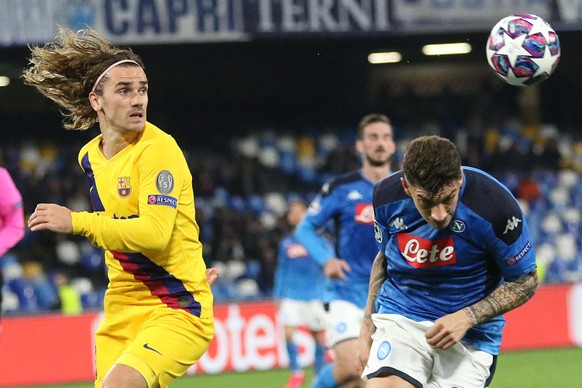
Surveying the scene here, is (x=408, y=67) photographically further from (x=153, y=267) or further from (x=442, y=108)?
(x=153, y=267)

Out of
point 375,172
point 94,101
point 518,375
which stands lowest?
point 518,375

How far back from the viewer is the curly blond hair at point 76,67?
16.5 feet

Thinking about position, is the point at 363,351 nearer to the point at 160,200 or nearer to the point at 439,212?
the point at 439,212

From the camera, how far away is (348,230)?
7500 mm

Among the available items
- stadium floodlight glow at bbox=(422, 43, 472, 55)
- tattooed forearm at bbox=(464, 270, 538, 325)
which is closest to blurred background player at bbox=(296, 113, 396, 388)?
tattooed forearm at bbox=(464, 270, 538, 325)

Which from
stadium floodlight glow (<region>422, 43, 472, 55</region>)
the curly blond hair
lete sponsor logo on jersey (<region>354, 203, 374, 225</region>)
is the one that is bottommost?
lete sponsor logo on jersey (<region>354, 203, 374, 225</region>)

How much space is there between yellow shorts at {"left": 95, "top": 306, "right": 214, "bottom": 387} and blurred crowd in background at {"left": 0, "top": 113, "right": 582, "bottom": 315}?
11.1m

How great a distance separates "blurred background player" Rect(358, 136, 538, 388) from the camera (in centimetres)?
448

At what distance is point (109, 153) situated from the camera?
4.96 metres

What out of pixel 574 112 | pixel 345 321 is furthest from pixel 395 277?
pixel 574 112

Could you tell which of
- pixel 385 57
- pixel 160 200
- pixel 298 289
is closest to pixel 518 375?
pixel 298 289

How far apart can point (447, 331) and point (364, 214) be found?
3.02 m

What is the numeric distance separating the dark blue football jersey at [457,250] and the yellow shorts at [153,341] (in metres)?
0.90

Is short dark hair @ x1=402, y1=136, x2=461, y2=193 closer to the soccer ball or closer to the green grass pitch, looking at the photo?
the soccer ball
